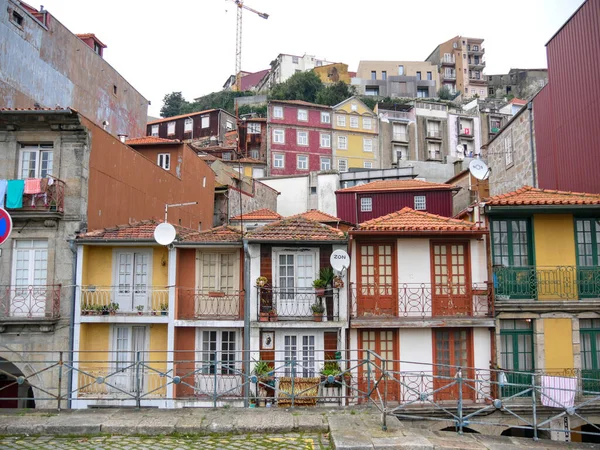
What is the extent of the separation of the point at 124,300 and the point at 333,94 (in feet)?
214

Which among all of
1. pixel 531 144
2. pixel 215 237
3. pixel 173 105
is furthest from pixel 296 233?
pixel 173 105

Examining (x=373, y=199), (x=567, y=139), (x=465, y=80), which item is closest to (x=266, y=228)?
(x=567, y=139)

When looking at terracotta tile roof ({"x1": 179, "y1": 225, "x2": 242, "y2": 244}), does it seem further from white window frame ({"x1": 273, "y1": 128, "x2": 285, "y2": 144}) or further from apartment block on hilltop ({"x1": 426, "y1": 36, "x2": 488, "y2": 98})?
apartment block on hilltop ({"x1": 426, "y1": 36, "x2": 488, "y2": 98})

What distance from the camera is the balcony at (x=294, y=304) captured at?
18.3m

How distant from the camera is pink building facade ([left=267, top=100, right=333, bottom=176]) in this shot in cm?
6238

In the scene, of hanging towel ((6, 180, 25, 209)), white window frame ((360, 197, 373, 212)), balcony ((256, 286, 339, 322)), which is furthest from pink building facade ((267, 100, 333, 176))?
hanging towel ((6, 180, 25, 209))

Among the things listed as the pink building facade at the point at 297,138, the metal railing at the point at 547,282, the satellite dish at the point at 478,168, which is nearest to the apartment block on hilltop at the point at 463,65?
the pink building facade at the point at 297,138

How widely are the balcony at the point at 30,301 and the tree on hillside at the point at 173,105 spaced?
81207 millimetres

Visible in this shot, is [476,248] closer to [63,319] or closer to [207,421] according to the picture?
[207,421]

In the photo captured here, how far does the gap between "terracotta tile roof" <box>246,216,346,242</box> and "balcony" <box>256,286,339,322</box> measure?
1656mm

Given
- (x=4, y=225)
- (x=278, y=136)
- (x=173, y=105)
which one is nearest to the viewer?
(x=4, y=225)

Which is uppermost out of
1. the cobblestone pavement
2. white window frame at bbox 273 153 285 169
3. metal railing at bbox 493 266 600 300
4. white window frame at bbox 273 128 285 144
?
white window frame at bbox 273 128 285 144

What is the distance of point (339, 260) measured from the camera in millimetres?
17578

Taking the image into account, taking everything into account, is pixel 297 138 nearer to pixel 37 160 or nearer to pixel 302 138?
pixel 302 138
